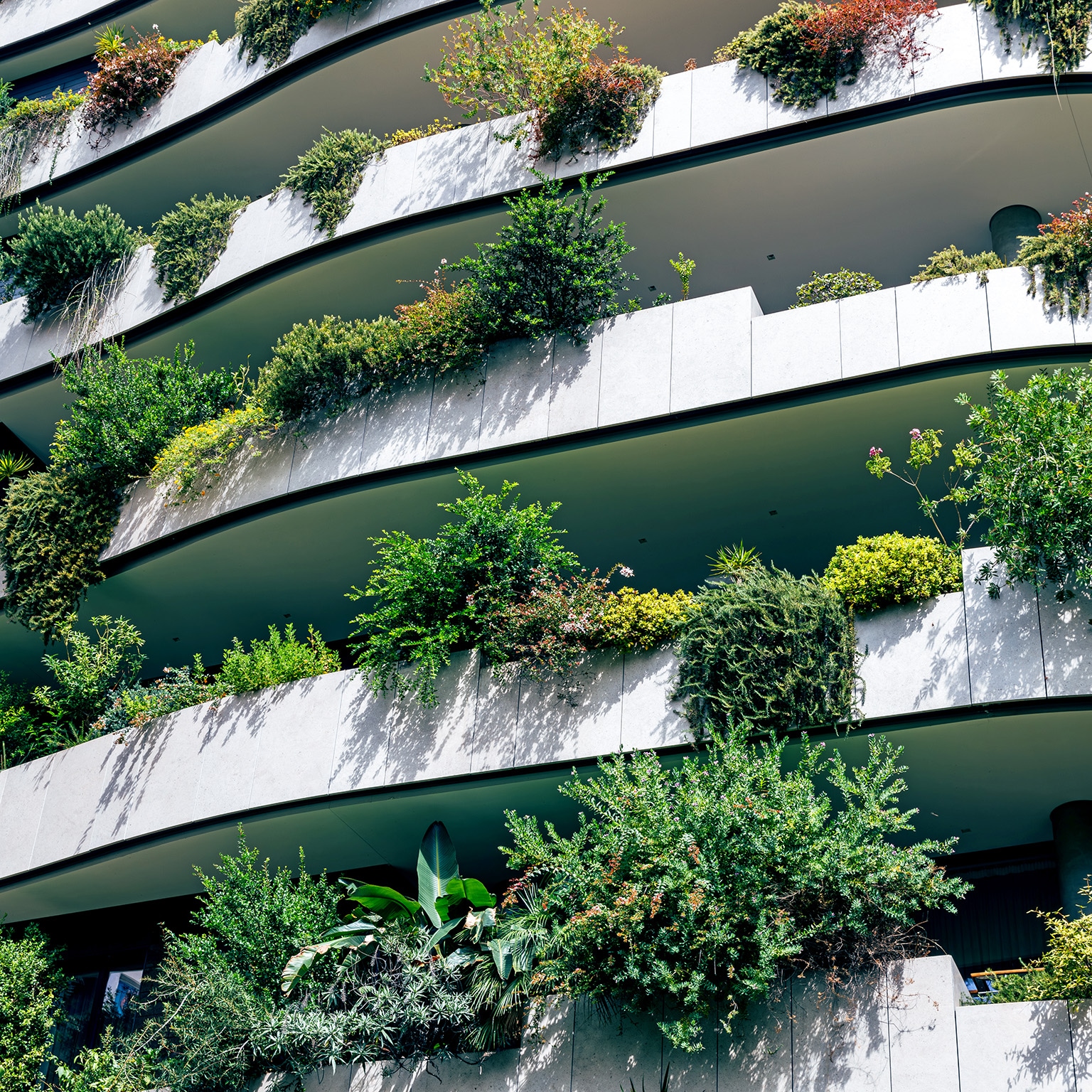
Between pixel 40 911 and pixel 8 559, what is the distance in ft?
15.4

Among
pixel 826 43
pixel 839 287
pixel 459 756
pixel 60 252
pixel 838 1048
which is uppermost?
pixel 60 252

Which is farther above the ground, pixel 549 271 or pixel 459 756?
pixel 549 271

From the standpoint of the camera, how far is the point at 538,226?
13.7 m

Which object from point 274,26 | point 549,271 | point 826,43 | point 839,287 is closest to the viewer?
point 839,287

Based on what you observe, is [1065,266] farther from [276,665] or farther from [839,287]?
[276,665]

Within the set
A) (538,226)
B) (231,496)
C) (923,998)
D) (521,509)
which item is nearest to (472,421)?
(521,509)

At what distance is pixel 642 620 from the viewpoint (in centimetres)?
1148

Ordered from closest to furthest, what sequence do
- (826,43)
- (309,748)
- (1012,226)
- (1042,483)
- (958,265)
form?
(1042,483), (958,265), (309,748), (826,43), (1012,226)

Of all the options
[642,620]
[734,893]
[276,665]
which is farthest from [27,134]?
[734,893]

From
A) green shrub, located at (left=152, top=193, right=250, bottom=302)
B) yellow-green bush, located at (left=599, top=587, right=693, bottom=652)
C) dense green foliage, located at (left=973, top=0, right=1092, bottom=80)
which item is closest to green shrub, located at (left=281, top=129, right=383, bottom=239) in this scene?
green shrub, located at (left=152, top=193, right=250, bottom=302)

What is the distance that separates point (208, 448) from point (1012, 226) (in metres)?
10.5

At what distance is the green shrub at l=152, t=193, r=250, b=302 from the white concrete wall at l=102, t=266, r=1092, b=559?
3714mm

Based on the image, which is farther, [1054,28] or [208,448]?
[208,448]

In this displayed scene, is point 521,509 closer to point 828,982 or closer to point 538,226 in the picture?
point 538,226
